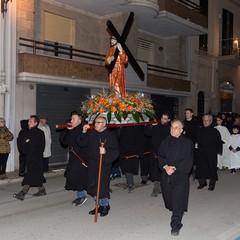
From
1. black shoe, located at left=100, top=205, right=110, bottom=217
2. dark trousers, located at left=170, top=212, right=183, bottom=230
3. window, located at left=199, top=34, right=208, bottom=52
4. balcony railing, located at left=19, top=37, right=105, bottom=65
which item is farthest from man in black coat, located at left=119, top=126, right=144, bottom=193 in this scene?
window, located at left=199, top=34, right=208, bottom=52

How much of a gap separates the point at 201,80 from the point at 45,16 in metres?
11.0

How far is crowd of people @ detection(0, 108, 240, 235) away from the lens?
6.12m

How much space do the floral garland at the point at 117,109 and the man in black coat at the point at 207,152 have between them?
5.33 feet

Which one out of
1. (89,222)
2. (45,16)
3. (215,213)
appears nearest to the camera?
(89,222)

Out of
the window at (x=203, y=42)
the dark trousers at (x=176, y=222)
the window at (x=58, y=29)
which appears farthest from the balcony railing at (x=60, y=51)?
the dark trousers at (x=176, y=222)

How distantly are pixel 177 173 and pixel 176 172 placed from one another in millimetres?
21

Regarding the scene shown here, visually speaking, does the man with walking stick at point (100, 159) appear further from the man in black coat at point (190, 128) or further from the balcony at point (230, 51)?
the balcony at point (230, 51)

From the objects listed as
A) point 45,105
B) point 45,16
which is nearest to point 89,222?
point 45,105

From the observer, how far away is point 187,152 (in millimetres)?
6125

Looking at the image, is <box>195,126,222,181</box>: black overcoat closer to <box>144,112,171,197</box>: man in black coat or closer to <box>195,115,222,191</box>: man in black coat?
<box>195,115,222,191</box>: man in black coat

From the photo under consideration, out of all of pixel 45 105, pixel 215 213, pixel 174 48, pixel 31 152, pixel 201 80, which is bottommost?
pixel 215 213

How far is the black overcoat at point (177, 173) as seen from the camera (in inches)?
238

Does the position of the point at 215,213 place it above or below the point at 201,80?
below

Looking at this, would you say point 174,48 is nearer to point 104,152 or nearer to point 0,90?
point 0,90
